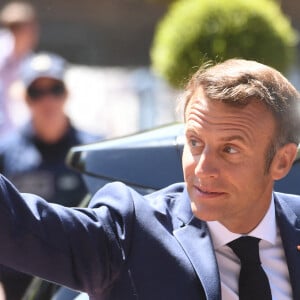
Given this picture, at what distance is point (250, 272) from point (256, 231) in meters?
0.14

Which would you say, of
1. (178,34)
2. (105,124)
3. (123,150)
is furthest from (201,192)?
(105,124)

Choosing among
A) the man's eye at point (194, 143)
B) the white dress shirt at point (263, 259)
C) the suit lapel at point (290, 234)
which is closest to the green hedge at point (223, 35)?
the suit lapel at point (290, 234)

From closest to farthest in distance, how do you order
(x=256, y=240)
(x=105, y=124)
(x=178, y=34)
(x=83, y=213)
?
(x=83, y=213)
(x=256, y=240)
(x=178, y=34)
(x=105, y=124)

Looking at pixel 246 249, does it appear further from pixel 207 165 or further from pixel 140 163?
pixel 140 163

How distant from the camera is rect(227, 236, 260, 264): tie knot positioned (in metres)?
2.67

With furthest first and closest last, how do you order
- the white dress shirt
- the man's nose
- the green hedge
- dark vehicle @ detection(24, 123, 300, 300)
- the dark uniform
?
the dark uniform, the green hedge, dark vehicle @ detection(24, 123, 300, 300), the white dress shirt, the man's nose

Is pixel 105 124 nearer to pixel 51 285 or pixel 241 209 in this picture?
pixel 51 285

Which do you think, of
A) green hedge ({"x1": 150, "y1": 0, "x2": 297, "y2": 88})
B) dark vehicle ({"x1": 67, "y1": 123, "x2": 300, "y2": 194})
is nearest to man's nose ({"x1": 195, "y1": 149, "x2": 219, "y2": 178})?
dark vehicle ({"x1": 67, "y1": 123, "x2": 300, "y2": 194})

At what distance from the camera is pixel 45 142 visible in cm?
605

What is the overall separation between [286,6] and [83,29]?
A: 2808 millimetres

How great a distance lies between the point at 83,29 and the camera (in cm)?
1384

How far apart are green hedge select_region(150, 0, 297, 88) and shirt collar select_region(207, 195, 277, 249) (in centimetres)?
270

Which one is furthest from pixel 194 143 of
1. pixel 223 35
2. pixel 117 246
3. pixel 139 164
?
pixel 223 35

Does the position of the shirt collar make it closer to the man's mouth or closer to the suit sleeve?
the man's mouth
